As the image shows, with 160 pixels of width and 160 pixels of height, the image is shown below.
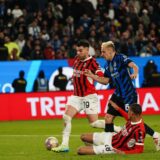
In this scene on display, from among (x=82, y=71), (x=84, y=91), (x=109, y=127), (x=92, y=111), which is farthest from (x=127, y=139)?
(x=82, y=71)

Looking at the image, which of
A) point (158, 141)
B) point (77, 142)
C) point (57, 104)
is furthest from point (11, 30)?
point (158, 141)

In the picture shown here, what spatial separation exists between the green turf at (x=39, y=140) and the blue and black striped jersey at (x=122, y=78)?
1.12 meters

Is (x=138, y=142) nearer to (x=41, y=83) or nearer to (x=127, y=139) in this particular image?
(x=127, y=139)

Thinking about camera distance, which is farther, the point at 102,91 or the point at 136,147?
the point at 102,91

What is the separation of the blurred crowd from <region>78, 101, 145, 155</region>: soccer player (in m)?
14.0

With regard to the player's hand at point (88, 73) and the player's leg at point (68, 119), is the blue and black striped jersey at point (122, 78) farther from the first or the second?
the player's leg at point (68, 119)

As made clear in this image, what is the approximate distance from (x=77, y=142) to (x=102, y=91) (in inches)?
316

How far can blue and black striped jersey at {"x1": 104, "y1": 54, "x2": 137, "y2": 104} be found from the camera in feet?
47.3

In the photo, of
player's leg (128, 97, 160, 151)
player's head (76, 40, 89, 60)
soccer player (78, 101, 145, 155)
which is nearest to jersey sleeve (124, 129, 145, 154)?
soccer player (78, 101, 145, 155)

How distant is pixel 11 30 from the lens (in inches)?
1126

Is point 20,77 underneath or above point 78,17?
underneath

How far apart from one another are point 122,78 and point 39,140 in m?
3.49

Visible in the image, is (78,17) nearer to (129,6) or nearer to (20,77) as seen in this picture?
(129,6)

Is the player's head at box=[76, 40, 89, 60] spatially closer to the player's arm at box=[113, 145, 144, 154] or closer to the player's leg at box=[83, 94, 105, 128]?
the player's leg at box=[83, 94, 105, 128]
